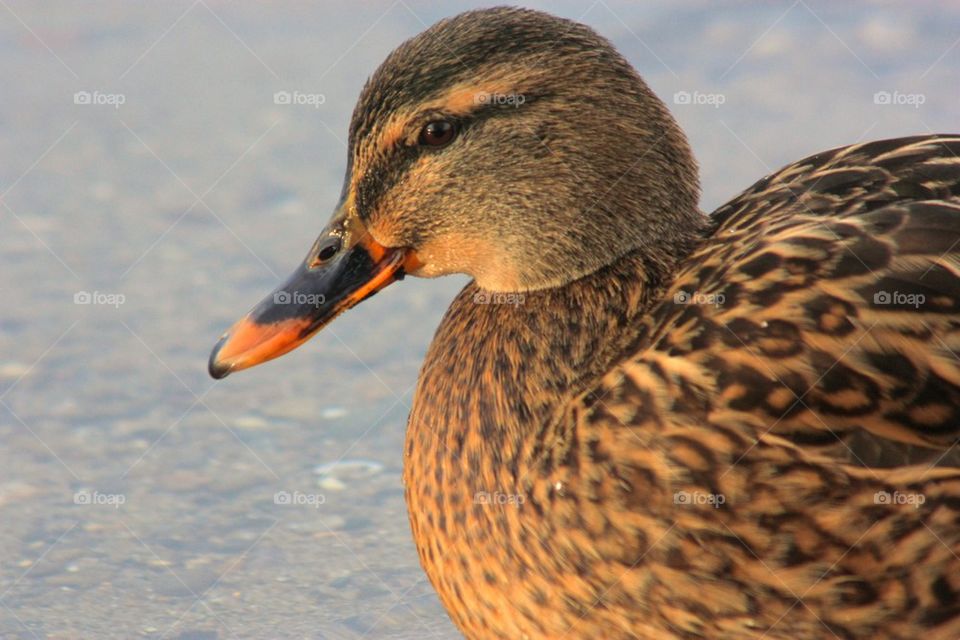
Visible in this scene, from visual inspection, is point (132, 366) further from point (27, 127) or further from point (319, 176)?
point (27, 127)

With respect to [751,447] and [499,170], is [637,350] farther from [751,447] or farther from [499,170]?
[499,170]

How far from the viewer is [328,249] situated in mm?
3855

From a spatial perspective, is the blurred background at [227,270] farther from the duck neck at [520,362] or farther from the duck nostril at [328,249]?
the duck nostril at [328,249]

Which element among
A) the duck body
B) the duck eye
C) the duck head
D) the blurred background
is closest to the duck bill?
the duck head

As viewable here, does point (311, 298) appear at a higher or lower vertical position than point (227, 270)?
higher

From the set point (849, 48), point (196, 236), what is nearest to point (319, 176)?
point (196, 236)

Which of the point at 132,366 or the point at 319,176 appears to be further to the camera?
the point at 319,176

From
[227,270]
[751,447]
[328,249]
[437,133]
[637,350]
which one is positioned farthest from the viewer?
[227,270]

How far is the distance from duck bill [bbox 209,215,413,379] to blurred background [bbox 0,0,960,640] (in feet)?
3.03

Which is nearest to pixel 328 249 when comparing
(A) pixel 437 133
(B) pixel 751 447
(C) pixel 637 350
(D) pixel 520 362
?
(A) pixel 437 133

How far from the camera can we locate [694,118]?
6.64 meters

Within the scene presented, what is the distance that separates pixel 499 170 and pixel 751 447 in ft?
3.19

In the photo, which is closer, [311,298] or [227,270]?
[311,298]

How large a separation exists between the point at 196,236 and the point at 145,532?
170cm
